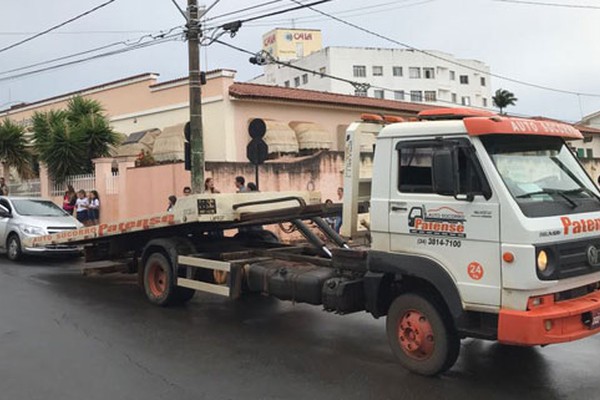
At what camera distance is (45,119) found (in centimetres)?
2231

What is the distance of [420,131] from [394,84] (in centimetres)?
7065

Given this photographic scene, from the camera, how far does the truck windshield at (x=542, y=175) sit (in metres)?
5.29

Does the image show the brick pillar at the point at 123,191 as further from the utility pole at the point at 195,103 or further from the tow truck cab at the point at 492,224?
the tow truck cab at the point at 492,224

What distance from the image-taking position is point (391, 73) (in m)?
74.5

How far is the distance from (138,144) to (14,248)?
A: 10.4 meters

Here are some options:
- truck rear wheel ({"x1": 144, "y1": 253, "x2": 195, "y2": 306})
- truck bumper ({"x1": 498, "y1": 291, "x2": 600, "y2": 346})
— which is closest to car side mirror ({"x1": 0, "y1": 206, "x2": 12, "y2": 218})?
truck rear wheel ({"x1": 144, "y1": 253, "x2": 195, "y2": 306})

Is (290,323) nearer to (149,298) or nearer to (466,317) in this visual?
(149,298)

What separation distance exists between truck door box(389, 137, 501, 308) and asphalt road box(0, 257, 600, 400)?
1.01 metres

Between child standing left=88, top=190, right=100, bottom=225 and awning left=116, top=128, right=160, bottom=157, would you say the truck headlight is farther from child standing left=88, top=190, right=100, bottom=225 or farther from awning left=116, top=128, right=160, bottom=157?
awning left=116, top=128, right=160, bottom=157

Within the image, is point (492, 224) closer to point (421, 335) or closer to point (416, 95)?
point (421, 335)

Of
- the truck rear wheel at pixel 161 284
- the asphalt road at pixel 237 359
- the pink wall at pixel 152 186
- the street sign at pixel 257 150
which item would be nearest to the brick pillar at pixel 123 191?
the pink wall at pixel 152 186

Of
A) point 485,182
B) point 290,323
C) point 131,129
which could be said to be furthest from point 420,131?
point 131,129

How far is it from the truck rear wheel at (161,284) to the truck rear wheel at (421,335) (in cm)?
393

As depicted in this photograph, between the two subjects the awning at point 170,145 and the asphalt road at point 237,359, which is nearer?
the asphalt road at point 237,359
